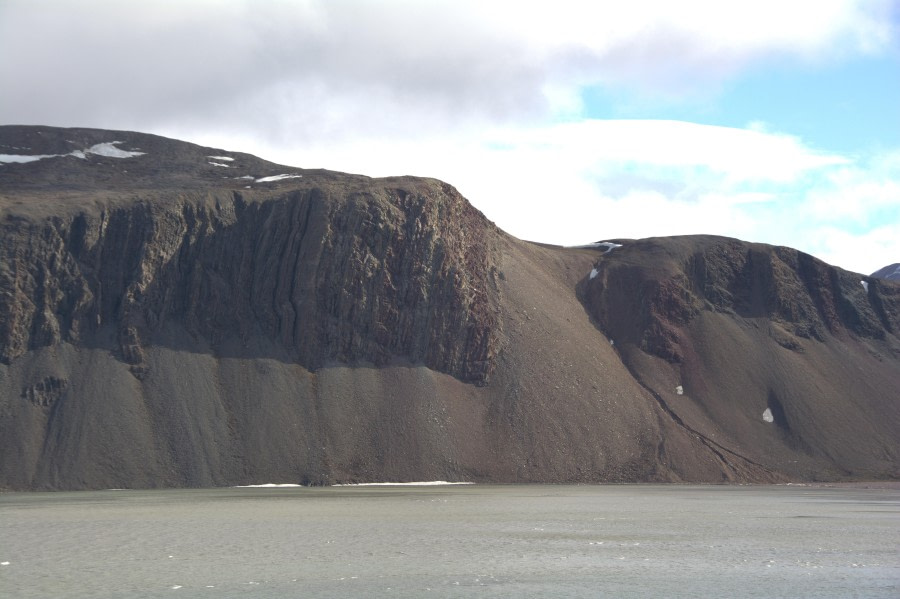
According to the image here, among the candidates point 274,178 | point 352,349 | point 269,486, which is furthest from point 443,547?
point 274,178

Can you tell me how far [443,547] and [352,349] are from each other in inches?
2350

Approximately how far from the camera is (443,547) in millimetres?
42375

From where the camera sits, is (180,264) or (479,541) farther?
(180,264)

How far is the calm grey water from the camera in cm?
3234

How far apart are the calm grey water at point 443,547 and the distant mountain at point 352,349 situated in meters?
16.8

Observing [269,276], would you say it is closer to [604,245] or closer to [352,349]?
[352,349]

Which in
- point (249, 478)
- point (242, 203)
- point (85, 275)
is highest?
point (242, 203)

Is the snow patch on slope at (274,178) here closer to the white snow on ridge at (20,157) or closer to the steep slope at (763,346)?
the white snow on ridge at (20,157)

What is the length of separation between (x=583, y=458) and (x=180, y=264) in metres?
45.6

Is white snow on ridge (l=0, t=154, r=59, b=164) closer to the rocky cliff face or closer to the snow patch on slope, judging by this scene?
the rocky cliff face

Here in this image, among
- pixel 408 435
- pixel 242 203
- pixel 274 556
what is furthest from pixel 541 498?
pixel 242 203

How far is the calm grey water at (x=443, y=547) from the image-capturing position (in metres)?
32.3

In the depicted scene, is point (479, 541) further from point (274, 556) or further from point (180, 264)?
point (180, 264)

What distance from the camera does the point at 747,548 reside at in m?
42.9
